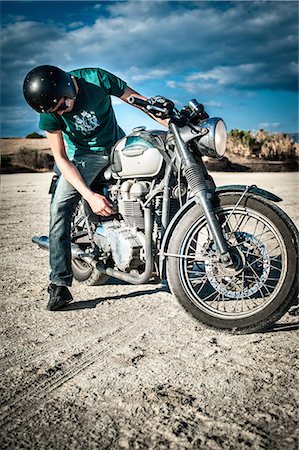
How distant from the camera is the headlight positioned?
117 inches

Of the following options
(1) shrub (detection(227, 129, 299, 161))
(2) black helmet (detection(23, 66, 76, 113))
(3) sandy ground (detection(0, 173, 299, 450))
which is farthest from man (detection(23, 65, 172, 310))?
(1) shrub (detection(227, 129, 299, 161))

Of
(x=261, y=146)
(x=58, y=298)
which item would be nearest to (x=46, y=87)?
(x=58, y=298)

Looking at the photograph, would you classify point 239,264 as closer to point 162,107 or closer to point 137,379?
point 137,379

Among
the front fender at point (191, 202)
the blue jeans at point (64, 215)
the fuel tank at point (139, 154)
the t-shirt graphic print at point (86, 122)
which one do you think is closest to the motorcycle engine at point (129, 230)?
→ the fuel tank at point (139, 154)

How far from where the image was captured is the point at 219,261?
2961mm

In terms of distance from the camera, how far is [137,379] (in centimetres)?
240

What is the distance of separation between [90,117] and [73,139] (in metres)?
0.25

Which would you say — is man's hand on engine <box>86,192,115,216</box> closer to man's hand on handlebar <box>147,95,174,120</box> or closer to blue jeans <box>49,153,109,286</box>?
blue jeans <box>49,153,109,286</box>

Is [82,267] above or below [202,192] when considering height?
below

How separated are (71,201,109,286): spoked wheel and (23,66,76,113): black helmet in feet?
3.78

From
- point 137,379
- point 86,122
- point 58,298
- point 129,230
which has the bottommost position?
point 137,379

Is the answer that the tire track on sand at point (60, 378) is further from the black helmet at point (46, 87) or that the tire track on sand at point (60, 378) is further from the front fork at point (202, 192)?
the black helmet at point (46, 87)

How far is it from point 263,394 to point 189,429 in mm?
485

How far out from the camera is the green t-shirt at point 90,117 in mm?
3557
